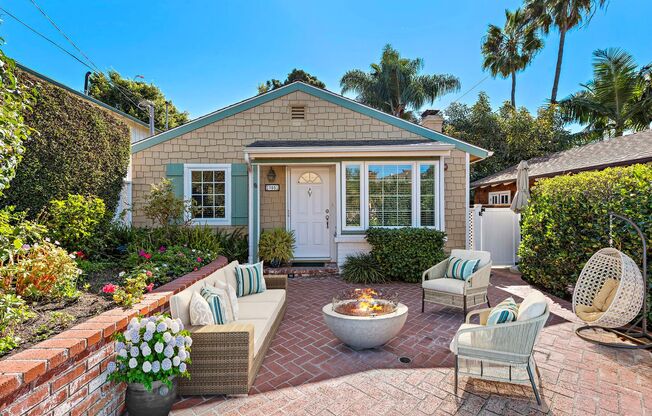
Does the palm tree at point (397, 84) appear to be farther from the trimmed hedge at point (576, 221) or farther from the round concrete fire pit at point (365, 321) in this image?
the round concrete fire pit at point (365, 321)

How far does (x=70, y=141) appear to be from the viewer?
16.0 feet

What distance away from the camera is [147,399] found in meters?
2.39

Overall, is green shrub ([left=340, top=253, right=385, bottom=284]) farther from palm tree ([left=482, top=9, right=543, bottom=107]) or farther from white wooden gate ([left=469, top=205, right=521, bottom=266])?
palm tree ([left=482, top=9, right=543, bottom=107])

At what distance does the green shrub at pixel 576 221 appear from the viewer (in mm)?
4281

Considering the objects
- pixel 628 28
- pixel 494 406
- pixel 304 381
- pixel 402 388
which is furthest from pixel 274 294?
pixel 628 28

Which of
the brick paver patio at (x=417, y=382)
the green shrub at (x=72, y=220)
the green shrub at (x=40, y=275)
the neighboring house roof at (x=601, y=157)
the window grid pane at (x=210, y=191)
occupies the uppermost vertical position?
the neighboring house roof at (x=601, y=157)

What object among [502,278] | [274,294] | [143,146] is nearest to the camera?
[274,294]

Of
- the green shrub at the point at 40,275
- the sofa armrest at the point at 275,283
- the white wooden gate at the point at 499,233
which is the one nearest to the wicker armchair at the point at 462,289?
the sofa armrest at the point at 275,283

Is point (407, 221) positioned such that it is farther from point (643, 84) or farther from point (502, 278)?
point (643, 84)

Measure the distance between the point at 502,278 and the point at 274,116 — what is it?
7.07 m

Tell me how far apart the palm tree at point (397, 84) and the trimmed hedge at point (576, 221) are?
54.2 ft

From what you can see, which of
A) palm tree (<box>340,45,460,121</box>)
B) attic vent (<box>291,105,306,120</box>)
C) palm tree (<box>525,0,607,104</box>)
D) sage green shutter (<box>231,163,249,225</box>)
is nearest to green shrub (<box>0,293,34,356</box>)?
sage green shutter (<box>231,163,249,225</box>)

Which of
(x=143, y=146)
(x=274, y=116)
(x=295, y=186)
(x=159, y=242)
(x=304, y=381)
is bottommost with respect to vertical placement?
(x=304, y=381)

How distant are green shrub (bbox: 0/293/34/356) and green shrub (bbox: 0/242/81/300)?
445mm
